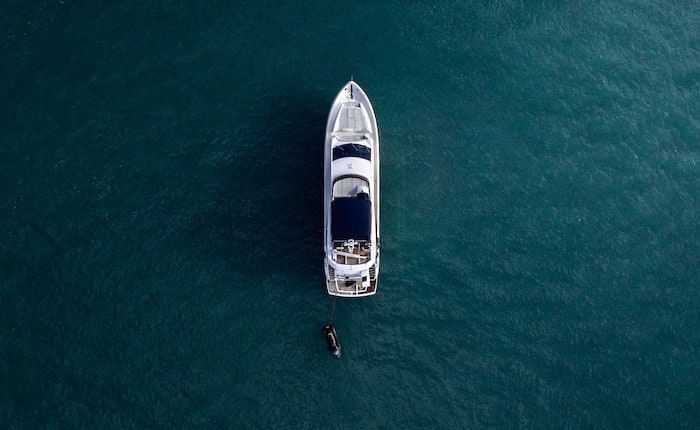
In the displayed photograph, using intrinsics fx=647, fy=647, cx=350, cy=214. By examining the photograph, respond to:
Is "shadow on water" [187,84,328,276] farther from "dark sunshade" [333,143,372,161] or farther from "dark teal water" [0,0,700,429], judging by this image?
"dark sunshade" [333,143,372,161]

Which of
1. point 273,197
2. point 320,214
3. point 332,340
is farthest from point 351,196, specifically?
point 332,340

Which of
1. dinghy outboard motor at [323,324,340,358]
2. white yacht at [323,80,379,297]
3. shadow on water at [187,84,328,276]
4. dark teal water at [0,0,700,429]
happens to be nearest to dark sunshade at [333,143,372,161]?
white yacht at [323,80,379,297]

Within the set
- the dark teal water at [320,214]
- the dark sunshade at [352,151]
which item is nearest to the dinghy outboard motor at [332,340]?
the dark teal water at [320,214]

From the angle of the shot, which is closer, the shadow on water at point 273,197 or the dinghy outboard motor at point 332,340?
the dinghy outboard motor at point 332,340

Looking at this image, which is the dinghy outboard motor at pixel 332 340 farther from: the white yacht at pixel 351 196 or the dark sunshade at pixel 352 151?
the dark sunshade at pixel 352 151

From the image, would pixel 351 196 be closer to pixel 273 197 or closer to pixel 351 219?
pixel 351 219
